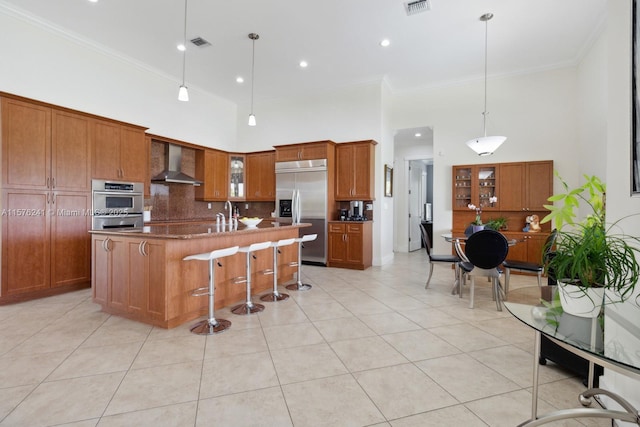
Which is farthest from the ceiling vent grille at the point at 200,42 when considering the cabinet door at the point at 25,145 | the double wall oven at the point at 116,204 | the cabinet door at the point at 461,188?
the cabinet door at the point at 461,188

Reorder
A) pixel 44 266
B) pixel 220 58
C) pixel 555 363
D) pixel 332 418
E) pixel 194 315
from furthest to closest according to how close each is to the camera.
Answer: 1. pixel 220 58
2. pixel 44 266
3. pixel 194 315
4. pixel 555 363
5. pixel 332 418

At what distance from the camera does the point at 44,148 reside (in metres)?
3.86

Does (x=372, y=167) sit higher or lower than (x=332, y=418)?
higher

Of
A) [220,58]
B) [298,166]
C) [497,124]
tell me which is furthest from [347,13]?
[497,124]

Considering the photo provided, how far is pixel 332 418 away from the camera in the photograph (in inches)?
66.0

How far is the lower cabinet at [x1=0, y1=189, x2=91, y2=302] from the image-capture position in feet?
11.8

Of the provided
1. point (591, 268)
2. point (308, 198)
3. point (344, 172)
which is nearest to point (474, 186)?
point (344, 172)

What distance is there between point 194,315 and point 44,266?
242 cm

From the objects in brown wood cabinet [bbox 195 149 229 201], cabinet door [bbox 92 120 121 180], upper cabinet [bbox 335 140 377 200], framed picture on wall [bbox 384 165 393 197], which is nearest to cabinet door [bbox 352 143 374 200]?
upper cabinet [bbox 335 140 377 200]

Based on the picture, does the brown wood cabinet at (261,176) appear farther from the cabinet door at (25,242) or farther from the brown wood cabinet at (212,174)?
the cabinet door at (25,242)

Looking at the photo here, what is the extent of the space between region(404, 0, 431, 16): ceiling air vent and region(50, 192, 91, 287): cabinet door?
5073mm

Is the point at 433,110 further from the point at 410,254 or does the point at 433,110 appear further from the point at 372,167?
the point at 410,254

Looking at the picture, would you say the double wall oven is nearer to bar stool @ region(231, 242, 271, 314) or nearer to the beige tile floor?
the beige tile floor

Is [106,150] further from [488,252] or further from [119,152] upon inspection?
[488,252]
